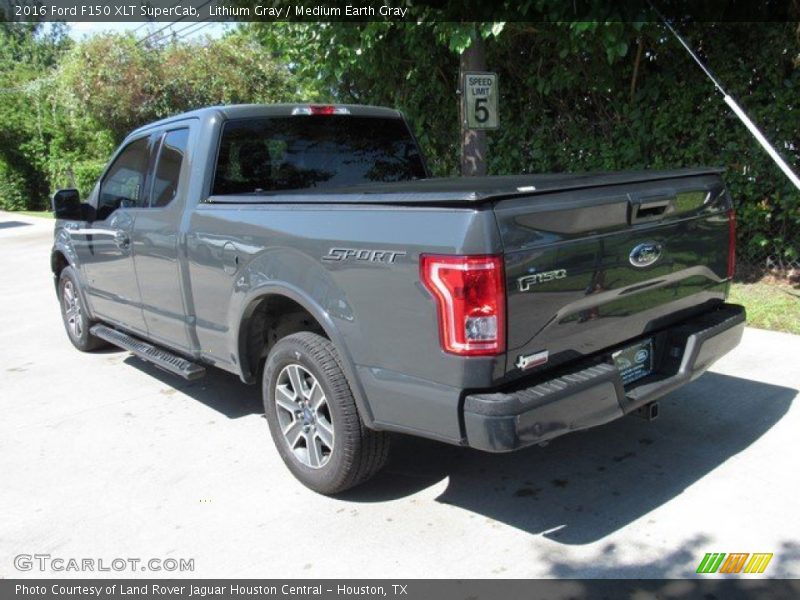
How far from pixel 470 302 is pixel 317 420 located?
127cm

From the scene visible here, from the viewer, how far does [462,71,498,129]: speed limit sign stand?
6672 mm

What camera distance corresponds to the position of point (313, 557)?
316cm

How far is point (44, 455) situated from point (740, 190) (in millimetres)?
6612

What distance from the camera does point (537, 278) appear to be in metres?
2.87

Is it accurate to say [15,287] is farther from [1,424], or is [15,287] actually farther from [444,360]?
[444,360]

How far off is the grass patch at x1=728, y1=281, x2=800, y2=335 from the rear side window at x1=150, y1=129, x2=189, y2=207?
4.94m

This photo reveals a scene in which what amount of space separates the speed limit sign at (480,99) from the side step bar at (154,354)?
3.50 meters

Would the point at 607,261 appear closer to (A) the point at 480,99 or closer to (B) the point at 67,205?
(A) the point at 480,99

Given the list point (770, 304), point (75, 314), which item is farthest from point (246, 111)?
point (770, 304)

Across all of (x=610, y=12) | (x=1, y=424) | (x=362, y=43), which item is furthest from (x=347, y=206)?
(x=362, y=43)

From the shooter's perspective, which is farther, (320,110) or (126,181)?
(126,181)

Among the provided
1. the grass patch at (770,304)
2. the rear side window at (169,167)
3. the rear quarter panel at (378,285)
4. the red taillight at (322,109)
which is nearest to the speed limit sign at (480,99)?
the red taillight at (322,109)

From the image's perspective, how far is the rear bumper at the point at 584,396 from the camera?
109 inches
